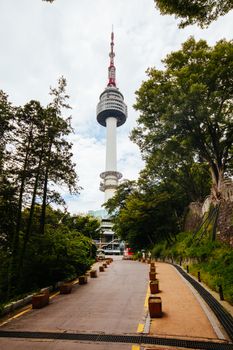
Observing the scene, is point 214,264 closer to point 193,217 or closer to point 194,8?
point 194,8

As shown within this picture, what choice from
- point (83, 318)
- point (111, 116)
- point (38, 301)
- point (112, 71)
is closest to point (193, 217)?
point (38, 301)

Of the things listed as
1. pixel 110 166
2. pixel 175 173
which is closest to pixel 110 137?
pixel 110 166

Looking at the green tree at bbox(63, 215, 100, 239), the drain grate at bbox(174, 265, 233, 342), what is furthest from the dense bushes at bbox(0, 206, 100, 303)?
the green tree at bbox(63, 215, 100, 239)

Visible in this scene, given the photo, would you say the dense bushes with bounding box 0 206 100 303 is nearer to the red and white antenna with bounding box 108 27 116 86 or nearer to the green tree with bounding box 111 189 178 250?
the green tree with bounding box 111 189 178 250

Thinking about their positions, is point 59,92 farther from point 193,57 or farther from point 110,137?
point 110,137

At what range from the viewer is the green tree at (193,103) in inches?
730

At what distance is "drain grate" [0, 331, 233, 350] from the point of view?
5136mm

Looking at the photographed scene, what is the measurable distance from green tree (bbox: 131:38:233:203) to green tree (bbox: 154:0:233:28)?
31.4ft

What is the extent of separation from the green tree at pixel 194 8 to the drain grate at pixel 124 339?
9.14m

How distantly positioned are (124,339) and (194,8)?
31.4 feet

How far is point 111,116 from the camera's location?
396ft

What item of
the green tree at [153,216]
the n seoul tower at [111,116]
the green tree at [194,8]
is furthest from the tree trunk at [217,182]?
the n seoul tower at [111,116]

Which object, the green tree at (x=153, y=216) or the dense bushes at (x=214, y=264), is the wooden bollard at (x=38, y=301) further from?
the green tree at (x=153, y=216)

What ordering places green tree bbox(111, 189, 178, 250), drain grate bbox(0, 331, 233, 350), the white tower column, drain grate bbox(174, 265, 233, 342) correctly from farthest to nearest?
the white tower column
green tree bbox(111, 189, 178, 250)
drain grate bbox(174, 265, 233, 342)
drain grate bbox(0, 331, 233, 350)
